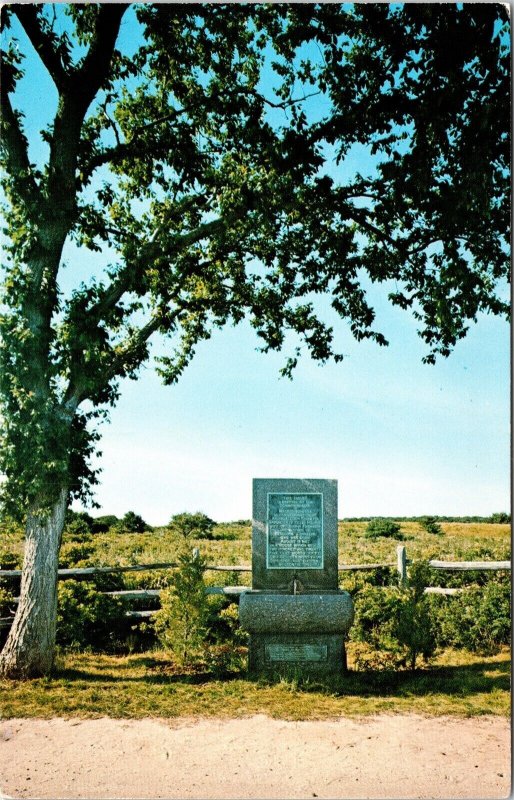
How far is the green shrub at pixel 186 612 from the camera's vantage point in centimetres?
731

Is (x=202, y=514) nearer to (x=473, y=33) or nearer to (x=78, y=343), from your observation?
(x=78, y=343)

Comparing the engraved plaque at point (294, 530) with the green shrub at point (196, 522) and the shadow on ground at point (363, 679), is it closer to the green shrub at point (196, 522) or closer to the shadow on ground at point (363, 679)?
the shadow on ground at point (363, 679)

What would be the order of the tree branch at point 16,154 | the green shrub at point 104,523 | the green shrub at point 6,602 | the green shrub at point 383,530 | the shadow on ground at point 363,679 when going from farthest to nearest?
the green shrub at point 383,530, the green shrub at point 104,523, the green shrub at point 6,602, the tree branch at point 16,154, the shadow on ground at point 363,679

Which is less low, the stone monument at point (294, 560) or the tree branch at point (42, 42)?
the tree branch at point (42, 42)

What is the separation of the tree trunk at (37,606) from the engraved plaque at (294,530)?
2946mm

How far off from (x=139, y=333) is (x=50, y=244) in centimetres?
217

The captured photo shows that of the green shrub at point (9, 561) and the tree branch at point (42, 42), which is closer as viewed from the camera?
the tree branch at point (42, 42)

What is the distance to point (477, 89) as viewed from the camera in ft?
21.1

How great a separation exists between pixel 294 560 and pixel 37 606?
3.51 meters

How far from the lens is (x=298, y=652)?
691 centimetres

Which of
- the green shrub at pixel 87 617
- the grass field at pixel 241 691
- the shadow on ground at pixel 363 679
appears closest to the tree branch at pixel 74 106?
the grass field at pixel 241 691

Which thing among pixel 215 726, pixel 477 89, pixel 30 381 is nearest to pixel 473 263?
pixel 477 89

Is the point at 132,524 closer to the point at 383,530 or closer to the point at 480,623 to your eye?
the point at 383,530

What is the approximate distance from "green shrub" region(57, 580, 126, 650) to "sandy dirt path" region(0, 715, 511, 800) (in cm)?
264
